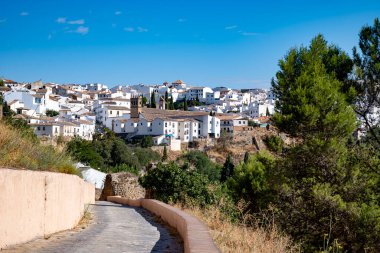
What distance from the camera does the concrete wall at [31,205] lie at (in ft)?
17.7

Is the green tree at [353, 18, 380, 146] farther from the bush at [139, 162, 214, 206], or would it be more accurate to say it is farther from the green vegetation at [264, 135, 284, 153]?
the bush at [139, 162, 214, 206]

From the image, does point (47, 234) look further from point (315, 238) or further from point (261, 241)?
point (315, 238)

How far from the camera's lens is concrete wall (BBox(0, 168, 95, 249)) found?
5.38 m

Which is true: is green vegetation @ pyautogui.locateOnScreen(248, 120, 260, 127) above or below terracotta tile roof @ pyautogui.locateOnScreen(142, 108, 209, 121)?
below

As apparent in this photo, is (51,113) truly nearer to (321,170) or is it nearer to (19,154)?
(321,170)

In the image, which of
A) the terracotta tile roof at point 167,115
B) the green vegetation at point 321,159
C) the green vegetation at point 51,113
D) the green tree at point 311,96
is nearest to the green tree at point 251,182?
the green vegetation at point 321,159

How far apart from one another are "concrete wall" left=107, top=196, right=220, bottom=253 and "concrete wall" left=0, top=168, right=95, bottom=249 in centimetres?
209

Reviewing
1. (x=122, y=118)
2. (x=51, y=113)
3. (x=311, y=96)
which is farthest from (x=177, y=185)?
(x=122, y=118)

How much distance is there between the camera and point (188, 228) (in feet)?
20.6

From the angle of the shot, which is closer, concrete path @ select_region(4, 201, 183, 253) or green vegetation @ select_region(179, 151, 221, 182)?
concrete path @ select_region(4, 201, 183, 253)

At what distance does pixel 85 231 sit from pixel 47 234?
56.6 inches

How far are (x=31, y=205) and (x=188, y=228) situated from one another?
2.18m

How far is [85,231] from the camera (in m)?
8.38

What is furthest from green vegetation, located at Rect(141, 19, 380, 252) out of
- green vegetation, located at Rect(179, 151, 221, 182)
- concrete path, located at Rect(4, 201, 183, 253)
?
green vegetation, located at Rect(179, 151, 221, 182)
